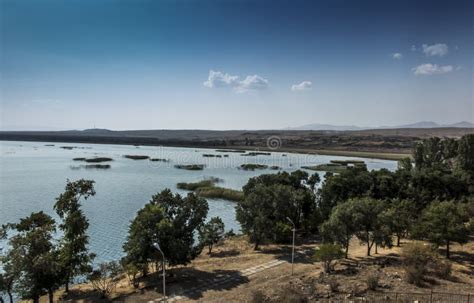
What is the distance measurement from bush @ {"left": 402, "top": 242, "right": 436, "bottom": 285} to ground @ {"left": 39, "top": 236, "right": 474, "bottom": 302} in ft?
1.86

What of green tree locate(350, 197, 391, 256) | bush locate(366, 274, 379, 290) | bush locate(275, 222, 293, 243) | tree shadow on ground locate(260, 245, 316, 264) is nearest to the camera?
bush locate(366, 274, 379, 290)

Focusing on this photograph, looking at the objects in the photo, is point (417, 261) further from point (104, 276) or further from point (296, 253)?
point (104, 276)

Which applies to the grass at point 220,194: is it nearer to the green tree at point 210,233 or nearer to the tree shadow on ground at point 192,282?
the green tree at point 210,233

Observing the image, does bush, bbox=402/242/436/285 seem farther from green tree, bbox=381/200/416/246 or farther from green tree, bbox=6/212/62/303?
green tree, bbox=6/212/62/303

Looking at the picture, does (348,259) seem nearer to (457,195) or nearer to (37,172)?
(457,195)

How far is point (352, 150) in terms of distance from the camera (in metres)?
187

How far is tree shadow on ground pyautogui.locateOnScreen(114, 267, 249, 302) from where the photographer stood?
24627 millimetres

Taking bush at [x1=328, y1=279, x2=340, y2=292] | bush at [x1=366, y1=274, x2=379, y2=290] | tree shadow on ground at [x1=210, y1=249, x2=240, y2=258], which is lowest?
tree shadow on ground at [x1=210, y1=249, x2=240, y2=258]

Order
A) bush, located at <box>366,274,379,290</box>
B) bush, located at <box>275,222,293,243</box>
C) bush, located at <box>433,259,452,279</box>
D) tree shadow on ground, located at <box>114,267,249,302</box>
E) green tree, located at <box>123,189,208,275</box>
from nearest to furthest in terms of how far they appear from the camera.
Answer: bush, located at <box>366,274,379,290</box> < tree shadow on ground, located at <box>114,267,249,302</box> < bush, located at <box>433,259,452,279</box> < green tree, located at <box>123,189,208,275</box> < bush, located at <box>275,222,293,243</box>

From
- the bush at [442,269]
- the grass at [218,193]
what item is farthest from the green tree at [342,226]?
the grass at [218,193]

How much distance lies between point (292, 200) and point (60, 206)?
79.9 feet

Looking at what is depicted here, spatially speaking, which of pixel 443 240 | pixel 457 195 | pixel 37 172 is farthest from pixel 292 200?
pixel 37 172

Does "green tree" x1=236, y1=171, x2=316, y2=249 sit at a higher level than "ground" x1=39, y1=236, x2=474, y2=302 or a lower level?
higher

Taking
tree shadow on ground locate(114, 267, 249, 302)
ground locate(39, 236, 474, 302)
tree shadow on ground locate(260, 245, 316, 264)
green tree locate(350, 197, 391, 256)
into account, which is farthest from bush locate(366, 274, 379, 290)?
tree shadow on ground locate(114, 267, 249, 302)
